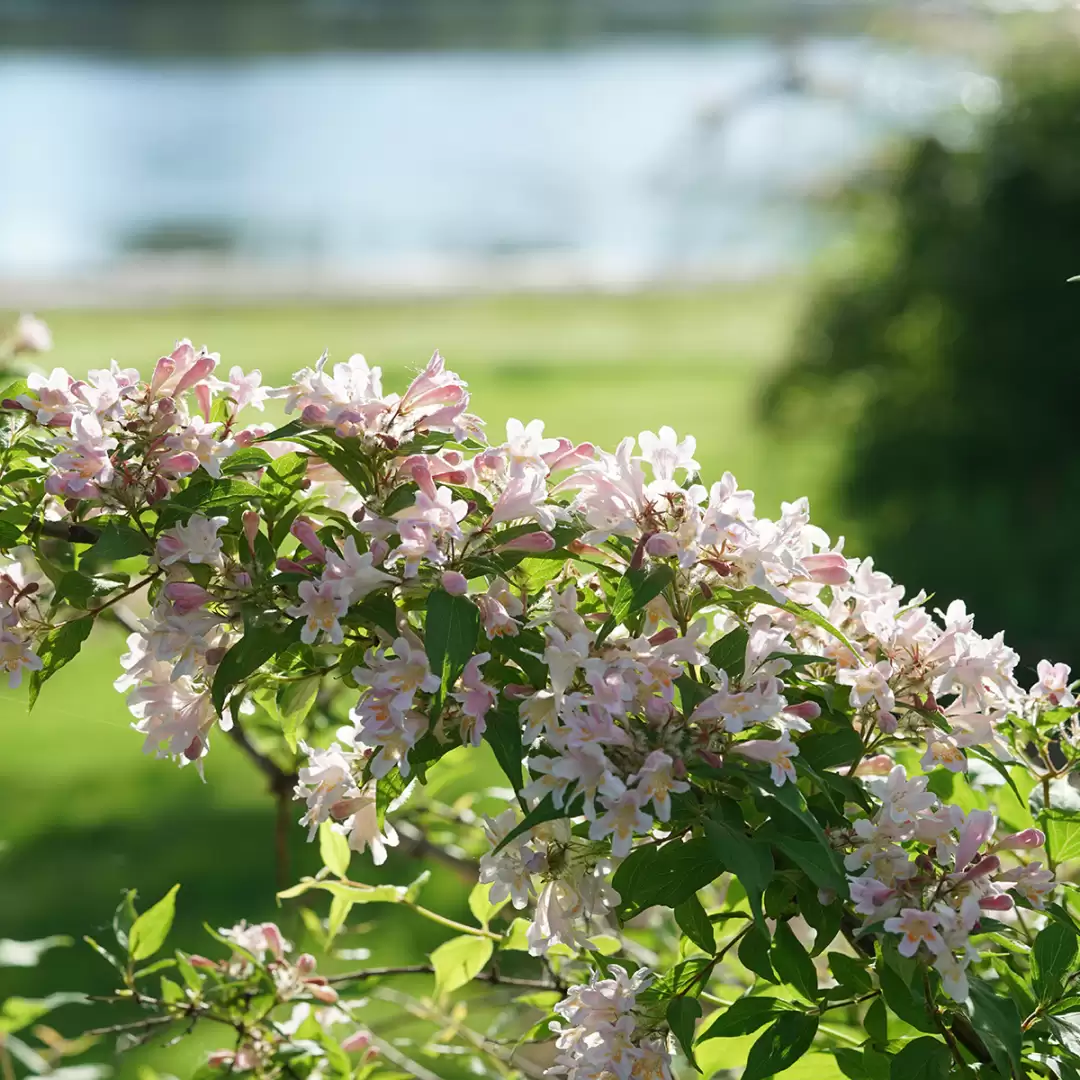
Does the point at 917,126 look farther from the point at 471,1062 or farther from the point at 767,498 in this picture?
the point at 471,1062

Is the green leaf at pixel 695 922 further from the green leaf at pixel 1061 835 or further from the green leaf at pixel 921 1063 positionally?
the green leaf at pixel 1061 835

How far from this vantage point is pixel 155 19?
24328 mm

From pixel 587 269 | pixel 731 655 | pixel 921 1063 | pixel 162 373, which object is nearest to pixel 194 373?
pixel 162 373

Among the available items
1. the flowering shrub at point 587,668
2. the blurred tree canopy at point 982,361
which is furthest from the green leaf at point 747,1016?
the blurred tree canopy at point 982,361

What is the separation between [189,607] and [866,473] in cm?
390

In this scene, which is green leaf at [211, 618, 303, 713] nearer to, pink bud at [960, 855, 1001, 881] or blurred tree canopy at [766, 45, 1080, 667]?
pink bud at [960, 855, 1001, 881]

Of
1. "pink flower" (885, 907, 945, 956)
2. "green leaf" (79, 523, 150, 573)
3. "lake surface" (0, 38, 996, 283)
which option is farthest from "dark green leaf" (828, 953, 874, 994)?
"lake surface" (0, 38, 996, 283)

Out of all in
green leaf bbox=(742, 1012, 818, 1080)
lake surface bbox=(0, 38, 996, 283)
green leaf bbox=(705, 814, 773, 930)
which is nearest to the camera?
green leaf bbox=(705, 814, 773, 930)

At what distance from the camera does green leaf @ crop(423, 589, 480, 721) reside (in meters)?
0.74

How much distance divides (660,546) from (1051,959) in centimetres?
33

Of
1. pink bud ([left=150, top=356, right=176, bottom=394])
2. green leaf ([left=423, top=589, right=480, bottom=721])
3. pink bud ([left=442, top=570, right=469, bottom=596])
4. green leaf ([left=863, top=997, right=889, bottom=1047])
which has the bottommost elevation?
green leaf ([left=863, top=997, right=889, bottom=1047])

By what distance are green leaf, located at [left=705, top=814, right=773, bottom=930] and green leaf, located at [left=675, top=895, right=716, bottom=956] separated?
93 mm

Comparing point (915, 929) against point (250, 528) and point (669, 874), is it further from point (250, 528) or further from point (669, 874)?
point (250, 528)

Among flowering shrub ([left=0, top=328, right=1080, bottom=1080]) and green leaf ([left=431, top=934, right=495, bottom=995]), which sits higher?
flowering shrub ([left=0, top=328, right=1080, bottom=1080])
